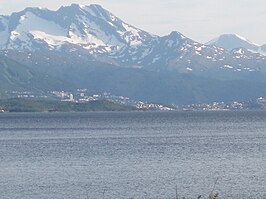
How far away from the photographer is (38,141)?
524ft

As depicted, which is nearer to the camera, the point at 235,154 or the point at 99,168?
the point at 99,168

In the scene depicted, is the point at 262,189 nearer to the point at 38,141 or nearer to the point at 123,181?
the point at 123,181

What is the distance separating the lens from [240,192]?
76.1m

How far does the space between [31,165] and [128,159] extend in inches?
558

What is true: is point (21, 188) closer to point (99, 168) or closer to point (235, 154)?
point (99, 168)

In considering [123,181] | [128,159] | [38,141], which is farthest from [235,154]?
[38,141]

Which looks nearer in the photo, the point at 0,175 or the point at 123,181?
the point at 123,181

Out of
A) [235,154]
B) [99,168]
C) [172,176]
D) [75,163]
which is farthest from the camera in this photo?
[235,154]

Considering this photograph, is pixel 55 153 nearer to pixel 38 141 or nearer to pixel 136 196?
pixel 38 141

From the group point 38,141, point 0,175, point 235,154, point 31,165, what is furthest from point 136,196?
point 38,141

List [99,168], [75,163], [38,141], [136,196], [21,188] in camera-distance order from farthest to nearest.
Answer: [38,141]
[75,163]
[99,168]
[21,188]
[136,196]

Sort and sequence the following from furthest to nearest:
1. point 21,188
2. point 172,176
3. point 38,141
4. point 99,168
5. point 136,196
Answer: point 38,141
point 99,168
point 172,176
point 21,188
point 136,196

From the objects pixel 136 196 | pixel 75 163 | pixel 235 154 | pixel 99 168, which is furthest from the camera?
pixel 235 154

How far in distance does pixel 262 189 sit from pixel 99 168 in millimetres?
27414
